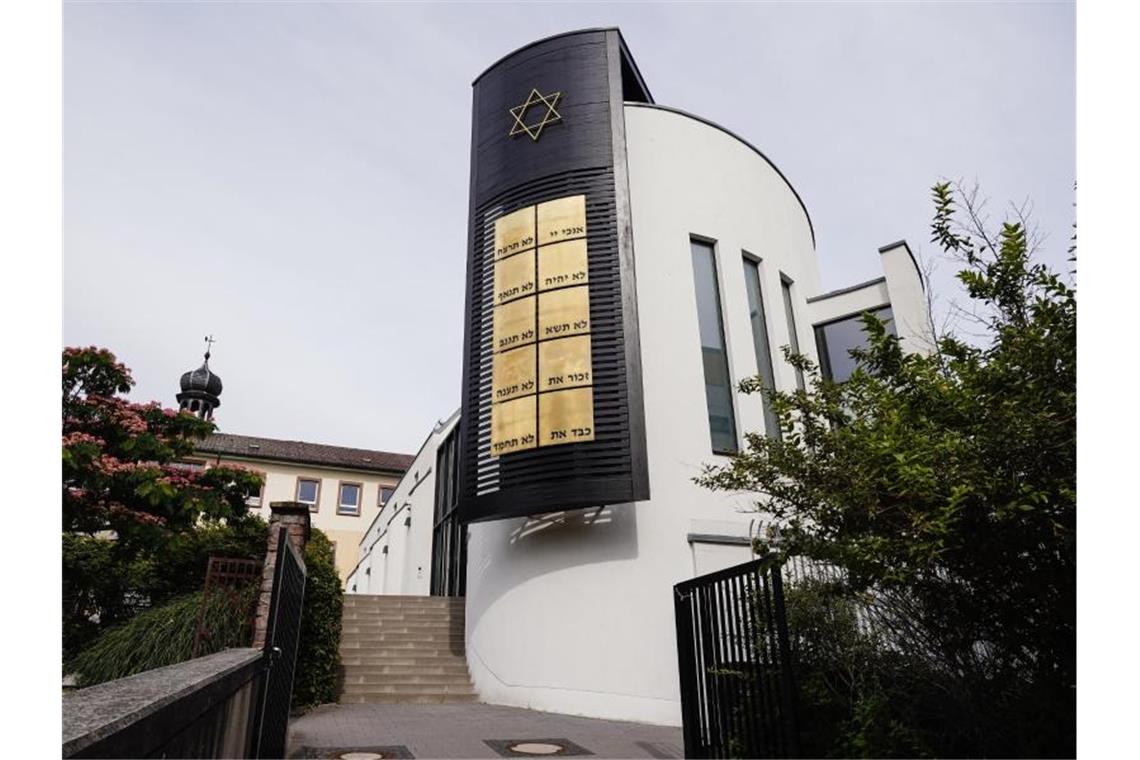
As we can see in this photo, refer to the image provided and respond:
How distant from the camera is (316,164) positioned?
7250 millimetres

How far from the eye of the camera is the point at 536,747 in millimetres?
6895

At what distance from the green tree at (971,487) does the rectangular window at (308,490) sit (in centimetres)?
3237

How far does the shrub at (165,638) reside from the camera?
24.6 ft

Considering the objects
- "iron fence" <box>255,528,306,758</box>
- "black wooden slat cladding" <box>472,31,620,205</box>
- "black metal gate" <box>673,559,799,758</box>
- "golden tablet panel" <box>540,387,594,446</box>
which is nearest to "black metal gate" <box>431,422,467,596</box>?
"golden tablet panel" <box>540,387,594,446</box>

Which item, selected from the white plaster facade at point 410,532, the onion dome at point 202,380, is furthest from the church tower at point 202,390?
the white plaster facade at point 410,532

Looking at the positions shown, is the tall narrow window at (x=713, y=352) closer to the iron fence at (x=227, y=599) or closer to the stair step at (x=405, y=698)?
the stair step at (x=405, y=698)

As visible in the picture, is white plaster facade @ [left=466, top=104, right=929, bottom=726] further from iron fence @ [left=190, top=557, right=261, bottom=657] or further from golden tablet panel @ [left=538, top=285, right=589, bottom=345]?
iron fence @ [left=190, top=557, right=261, bottom=657]

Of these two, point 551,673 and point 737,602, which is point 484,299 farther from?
point 737,602

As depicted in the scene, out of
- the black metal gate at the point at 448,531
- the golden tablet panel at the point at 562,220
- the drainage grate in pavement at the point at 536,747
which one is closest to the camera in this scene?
the drainage grate in pavement at the point at 536,747

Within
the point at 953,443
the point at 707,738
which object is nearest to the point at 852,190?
the point at 953,443

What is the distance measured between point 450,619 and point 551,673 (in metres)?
4.54

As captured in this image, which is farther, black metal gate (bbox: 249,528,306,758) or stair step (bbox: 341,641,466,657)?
stair step (bbox: 341,641,466,657)

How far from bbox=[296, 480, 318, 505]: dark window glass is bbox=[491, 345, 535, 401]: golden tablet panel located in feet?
86.5

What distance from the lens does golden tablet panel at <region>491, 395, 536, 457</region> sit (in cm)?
998
